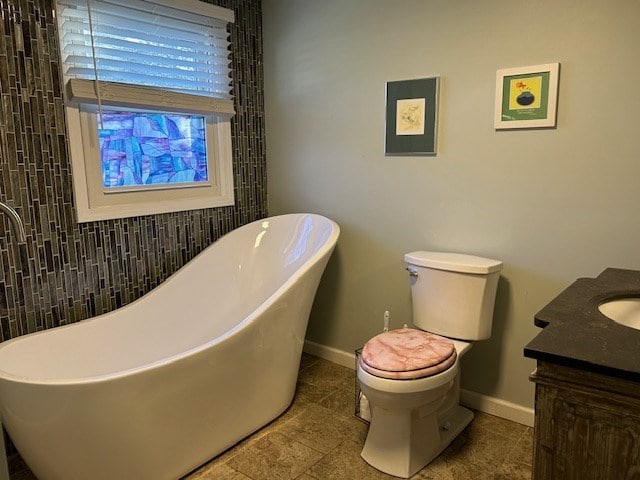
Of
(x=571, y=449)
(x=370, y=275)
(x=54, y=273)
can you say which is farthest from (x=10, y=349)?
(x=571, y=449)

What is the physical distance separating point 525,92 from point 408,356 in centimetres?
123

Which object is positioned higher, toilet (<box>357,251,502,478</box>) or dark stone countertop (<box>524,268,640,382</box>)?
dark stone countertop (<box>524,268,640,382</box>)

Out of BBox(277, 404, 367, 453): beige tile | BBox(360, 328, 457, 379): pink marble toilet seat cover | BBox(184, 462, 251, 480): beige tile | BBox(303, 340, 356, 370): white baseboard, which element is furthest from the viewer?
BBox(303, 340, 356, 370): white baseboard

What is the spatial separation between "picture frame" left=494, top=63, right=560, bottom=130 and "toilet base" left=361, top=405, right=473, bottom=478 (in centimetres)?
131

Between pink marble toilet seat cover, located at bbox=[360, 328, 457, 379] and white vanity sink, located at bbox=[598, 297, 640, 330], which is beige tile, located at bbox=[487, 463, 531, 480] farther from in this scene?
white vanity sink, located at bbox=[598, 297, 640, 330]

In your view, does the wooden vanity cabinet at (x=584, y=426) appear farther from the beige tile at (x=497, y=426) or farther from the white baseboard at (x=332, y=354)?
the white baseboard at (x=332, y=354)

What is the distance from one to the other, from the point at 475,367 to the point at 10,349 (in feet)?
6.78

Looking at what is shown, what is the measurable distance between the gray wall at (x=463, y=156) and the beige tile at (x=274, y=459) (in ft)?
2.85

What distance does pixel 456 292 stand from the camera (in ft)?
6.97

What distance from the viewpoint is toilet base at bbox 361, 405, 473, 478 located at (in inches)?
75.7

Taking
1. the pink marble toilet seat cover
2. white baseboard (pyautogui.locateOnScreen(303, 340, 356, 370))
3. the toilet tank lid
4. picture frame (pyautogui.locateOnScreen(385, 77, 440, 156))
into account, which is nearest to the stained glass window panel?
picture frame (pyautogui.locateOnScreen(385, 77, 440, 156))

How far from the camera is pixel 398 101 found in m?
2.44

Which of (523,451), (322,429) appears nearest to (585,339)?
(523,451)

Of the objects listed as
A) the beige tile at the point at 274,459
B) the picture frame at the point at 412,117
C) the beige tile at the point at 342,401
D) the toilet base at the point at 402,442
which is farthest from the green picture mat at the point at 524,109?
the beige tile at the point at 274,459
